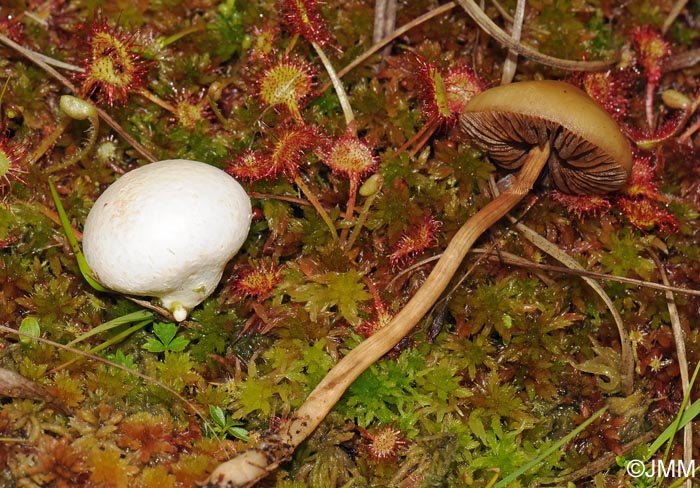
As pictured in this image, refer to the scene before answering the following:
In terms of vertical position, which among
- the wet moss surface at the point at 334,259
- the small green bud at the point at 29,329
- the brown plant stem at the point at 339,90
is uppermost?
the brown plant stem at the point at 339,90

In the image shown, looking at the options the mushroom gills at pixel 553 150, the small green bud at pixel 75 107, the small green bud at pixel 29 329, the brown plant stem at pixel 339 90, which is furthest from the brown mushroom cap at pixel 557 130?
the small green bud at pixel 29 329

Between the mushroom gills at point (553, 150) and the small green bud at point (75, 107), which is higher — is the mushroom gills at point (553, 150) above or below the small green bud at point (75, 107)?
above

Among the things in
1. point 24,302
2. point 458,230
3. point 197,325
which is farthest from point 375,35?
point 24,302

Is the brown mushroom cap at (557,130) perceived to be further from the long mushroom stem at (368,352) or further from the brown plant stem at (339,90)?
the brown plant stem at (339,90)

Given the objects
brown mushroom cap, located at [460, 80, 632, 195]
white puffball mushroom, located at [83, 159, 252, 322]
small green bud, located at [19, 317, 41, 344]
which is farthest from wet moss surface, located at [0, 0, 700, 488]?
white puffball mushroom, located at [83, 159, 252, 322]

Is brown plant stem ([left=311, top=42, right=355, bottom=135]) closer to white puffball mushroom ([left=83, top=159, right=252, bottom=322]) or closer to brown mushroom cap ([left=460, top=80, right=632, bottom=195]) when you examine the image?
brown mushroom cap ([left=460, top=80, right=632, bottom=195])

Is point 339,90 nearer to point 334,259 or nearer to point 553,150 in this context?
point 334,259

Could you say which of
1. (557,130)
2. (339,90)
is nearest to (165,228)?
(339,90)
